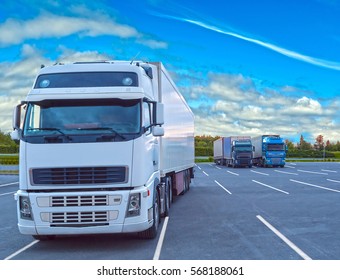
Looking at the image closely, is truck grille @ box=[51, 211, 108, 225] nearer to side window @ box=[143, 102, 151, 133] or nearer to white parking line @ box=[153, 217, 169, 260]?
white parking line @ box=[153, 217, 169, 260]

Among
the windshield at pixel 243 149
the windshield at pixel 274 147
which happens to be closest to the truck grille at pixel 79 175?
the windshield at pixel 243 149

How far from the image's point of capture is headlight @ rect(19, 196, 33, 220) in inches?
307

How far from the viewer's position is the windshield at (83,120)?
25.6ft

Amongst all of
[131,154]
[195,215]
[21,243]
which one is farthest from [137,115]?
[195,215]

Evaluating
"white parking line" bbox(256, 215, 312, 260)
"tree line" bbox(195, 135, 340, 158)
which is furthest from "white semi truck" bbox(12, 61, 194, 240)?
"tree line" bbox(195, 135, 340, 158)

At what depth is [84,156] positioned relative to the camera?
25.3 ft

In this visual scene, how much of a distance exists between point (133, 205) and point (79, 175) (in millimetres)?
1094

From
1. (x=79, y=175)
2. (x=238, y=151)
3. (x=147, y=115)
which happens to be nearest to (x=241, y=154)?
(x=238, y=151)

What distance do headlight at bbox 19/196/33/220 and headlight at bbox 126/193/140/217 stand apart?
176 centimetres
